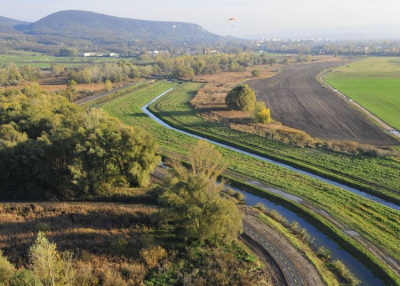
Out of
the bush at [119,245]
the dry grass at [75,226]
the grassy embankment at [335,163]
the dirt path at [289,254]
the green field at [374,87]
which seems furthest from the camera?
the green field at [374,87]

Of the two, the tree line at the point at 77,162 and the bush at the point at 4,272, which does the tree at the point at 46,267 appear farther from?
the tree line at the point at 77,162

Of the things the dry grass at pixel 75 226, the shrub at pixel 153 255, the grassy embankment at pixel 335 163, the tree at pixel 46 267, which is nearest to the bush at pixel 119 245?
the dry grass at pixel 75 226

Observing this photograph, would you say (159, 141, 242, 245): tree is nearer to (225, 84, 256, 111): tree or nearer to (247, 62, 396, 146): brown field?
(247, 62, 396, 146): brown field

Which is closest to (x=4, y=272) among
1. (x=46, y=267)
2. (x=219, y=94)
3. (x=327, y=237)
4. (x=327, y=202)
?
(x=46, y=267)

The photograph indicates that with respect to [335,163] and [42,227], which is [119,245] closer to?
[42,227]

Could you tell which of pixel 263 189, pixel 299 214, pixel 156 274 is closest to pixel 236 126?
pixel 263 189
